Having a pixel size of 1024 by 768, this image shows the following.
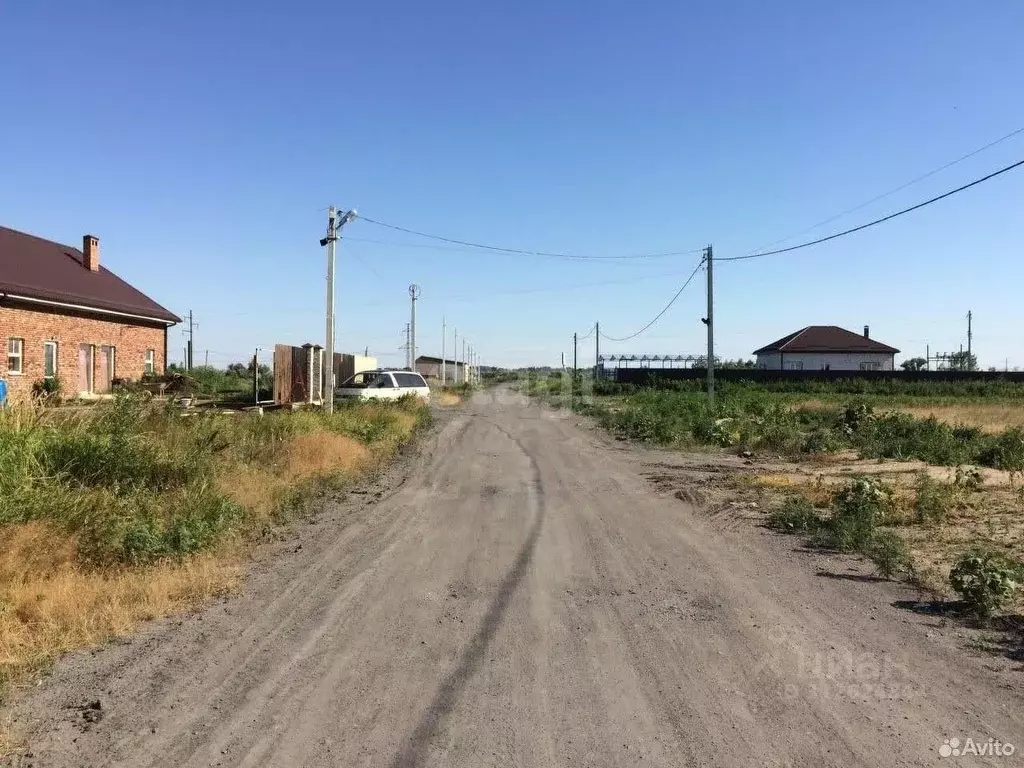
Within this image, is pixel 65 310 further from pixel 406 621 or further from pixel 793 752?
pixel 793 752

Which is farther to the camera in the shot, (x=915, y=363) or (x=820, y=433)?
(x=915, y=363)

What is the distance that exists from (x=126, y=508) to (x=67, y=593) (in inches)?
99.2

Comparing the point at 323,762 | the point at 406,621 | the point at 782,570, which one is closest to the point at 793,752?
the point at 323,762

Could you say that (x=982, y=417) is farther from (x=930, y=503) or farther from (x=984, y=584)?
(x=984, y=584)

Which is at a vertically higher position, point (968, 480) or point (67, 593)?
point (968, 480)

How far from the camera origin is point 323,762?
3471 mm

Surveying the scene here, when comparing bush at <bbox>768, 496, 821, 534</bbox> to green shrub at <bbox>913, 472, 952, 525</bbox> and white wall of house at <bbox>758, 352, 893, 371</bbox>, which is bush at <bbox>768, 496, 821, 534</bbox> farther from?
white wall of house at <bbox>758, 352, 893, 371</bbox>

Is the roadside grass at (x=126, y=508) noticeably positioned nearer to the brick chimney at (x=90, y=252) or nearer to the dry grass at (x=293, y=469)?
the dry grass at (x=293, y=469)

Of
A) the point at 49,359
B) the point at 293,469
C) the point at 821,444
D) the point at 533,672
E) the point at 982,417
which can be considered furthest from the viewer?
the point at 982,417

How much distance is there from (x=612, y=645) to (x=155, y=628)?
3360mm

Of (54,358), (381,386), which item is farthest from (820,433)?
(54,358)

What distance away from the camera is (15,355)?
21.8m

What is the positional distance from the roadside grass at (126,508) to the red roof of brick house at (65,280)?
13552 millimetres

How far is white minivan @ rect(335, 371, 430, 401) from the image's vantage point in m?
24.8
